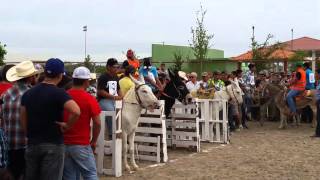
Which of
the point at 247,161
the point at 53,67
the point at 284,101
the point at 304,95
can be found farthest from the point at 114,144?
the point at 284,101

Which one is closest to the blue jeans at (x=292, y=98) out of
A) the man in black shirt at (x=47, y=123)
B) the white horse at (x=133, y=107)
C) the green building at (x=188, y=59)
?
the green building at (x=188, y=59)

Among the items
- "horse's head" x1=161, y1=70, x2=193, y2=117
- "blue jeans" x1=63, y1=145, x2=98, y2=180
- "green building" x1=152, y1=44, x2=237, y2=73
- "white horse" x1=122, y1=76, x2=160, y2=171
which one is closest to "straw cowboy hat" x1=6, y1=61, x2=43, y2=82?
"blue jeans" x1=63, y1=145, x2=98, y2=180

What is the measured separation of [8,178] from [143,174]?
4.23 m

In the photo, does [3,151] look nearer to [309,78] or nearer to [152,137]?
[152,137]

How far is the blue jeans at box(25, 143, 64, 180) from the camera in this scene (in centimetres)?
507

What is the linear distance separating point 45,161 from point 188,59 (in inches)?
738

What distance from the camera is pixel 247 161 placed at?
1051 cm

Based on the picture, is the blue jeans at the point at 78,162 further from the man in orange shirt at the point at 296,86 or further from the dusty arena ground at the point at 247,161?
the man in orange shirt at the point at 296,86

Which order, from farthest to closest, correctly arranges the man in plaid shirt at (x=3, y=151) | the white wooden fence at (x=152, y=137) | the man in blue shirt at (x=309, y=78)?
the man in blue shirt at (x=309, y=78)
the white wooden fence at (x=152, y=137)
the man in plaid shirt at (x=3, y=151)

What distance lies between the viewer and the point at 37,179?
5172mm

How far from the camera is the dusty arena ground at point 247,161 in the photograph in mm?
9086

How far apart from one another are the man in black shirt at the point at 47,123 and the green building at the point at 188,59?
1599 centimetres

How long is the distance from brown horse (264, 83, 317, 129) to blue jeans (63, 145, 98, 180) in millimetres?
12384

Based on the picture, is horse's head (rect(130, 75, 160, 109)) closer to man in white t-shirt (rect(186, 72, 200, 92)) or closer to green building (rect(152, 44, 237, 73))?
man in white t-shirt (rect(186, 72, 200, 92))
